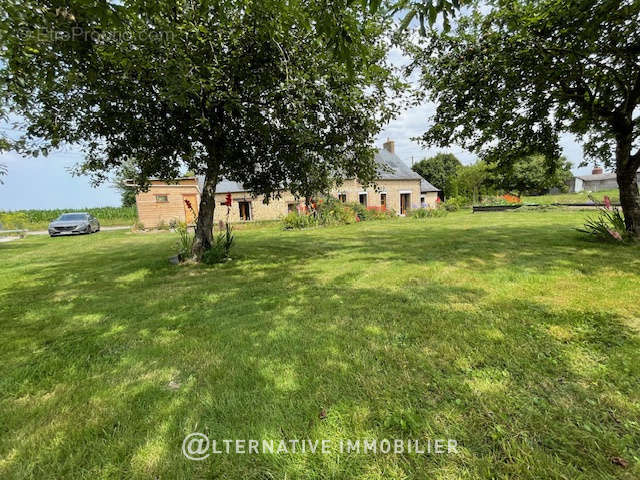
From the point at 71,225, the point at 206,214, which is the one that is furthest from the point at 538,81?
the point at 71,225

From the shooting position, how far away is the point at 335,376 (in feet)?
7.73

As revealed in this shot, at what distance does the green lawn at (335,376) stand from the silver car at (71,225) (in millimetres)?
17251

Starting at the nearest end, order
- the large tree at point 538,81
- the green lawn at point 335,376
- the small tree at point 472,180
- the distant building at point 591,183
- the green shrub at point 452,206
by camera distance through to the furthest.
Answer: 1. the green lawn at point 335,376
2. the large tree at point 538,81
3. the green shrub at point 452,206
4. the small tree at point 472,180
5. the distant building at point 591,183

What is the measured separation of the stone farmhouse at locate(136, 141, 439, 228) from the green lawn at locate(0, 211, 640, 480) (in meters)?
13.2

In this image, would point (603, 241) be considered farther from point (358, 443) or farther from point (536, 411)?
point (358, 443)

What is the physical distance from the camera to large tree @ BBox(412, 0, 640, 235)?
5.59m

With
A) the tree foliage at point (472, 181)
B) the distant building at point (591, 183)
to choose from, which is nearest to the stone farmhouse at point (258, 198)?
the tree foliage at point (472, 181)

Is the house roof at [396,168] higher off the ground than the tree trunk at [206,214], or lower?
higher

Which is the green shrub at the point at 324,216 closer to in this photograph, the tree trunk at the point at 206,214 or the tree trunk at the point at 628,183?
the tree trunk at the point at 206,214

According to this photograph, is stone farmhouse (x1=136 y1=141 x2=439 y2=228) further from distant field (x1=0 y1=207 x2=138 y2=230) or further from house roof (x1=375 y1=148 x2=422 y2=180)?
distant field (x1=0 y1=207 x2=138 y2=230)

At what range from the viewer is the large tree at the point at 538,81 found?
18.3ft

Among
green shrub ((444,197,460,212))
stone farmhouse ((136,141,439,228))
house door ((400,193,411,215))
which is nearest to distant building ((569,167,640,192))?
stone farmhouse ((136,141,439,228))

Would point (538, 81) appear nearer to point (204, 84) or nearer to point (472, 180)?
point (204, 84)

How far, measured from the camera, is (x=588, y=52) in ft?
18.4
